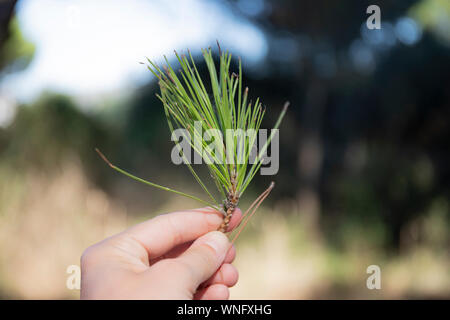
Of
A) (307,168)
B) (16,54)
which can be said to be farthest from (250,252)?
(16,54)

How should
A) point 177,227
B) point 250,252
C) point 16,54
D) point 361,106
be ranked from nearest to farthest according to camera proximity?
1. point 177,227
2. point 250,252
3. point 361,106
4. point 16,54

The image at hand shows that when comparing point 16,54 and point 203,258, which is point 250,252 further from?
point 16,54

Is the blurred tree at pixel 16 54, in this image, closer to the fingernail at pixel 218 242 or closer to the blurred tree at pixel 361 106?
the blurred tree at pixel 361 106

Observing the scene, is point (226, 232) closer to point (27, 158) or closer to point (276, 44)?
point (27, 158)

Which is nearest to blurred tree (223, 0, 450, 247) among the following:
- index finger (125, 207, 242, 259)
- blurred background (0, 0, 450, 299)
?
blurred background (0, 0, 450, 299)

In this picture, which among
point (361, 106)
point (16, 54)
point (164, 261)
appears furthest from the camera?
point (16, 54)

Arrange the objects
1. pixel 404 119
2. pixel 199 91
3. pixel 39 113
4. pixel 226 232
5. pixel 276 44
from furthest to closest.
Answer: pixel 276 44, pixel 404 119, pixel 39 113, pixel 226 232, pixel 199 91
